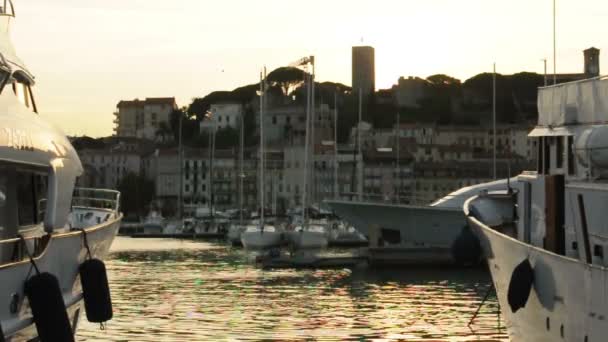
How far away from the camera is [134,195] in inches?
6260

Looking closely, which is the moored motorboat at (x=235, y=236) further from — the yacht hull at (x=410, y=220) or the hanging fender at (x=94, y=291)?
the hanging fender at (x=94, y=291)

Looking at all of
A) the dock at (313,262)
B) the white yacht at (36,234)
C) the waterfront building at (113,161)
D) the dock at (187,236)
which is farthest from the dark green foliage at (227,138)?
the white yacht at (36,234)

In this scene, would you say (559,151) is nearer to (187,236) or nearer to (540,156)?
(540,156)

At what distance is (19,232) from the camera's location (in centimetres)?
1562

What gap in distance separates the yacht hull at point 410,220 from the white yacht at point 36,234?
1582 inches

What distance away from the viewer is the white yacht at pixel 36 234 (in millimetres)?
13648

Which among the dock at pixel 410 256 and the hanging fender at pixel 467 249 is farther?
the dock at pixel 410 256

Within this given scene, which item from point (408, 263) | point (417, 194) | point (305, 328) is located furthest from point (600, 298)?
point (417, 194)

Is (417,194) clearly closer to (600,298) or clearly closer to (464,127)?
(464,127)

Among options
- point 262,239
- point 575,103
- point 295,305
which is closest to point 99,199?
point 575,103

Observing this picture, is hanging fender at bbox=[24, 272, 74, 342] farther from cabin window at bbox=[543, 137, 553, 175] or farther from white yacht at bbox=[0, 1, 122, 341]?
cabin window at bbox=[543, 137, 553, 175]

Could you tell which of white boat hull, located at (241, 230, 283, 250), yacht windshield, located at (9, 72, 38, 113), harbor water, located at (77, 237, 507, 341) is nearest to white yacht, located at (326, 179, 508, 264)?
harbor water, located at (77, 237, 507, 341)

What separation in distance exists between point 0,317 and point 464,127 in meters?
177

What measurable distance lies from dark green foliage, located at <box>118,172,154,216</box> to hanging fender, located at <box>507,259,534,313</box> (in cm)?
13920
